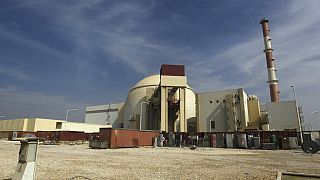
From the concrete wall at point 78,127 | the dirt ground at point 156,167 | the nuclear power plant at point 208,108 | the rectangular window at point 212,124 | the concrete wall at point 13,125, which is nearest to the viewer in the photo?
the dirt ground at point 156,167

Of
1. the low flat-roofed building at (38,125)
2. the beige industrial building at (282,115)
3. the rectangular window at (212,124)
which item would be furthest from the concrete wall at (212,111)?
the low flat-roofed building at (38,125)

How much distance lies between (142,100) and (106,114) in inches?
1275

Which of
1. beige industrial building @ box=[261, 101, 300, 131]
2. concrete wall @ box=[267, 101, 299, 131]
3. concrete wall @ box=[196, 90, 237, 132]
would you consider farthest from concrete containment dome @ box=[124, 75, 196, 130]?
concrete wall @ box=[267, 101, 299, 131]

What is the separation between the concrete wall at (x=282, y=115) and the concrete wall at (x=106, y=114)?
5304cm

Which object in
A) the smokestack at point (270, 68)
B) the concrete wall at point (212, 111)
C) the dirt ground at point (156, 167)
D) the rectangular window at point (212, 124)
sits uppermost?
the smokestack at point (270, 68)

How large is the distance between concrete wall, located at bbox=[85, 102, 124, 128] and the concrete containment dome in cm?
1617

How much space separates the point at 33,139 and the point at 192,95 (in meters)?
68.9

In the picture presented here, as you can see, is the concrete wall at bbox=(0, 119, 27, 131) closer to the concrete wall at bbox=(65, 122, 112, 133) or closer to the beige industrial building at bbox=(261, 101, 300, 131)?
the concrete wall at bbox=(65, 122, 112, 133)

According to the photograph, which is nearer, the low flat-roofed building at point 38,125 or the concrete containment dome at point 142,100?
the concrete containment dome at point 142,100

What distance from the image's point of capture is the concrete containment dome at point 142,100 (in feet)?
229

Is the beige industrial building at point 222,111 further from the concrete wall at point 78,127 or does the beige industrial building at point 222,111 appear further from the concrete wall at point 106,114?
the concrete wall at point 78,127

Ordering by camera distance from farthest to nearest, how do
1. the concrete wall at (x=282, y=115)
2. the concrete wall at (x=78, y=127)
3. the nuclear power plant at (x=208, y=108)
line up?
the concrete wall at (x=78, y=127) → the nuclear power plant at (x=208, y=108) → the concrete wall at (x=282, y=115)

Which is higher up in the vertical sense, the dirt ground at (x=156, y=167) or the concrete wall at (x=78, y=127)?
the concrete wall at (x=78, y=127)

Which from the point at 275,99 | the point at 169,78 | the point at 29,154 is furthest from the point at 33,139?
the point at 275,99
